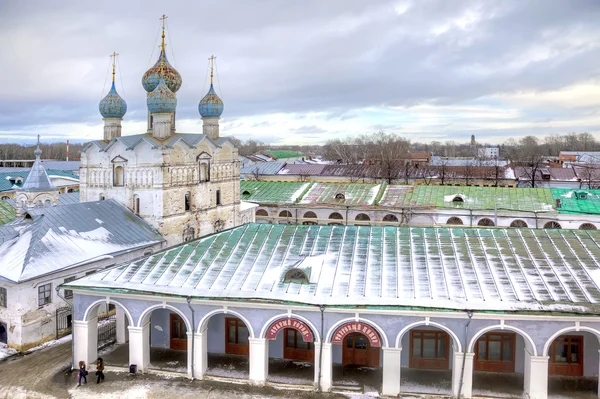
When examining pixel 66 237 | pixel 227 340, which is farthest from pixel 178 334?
pixel 66 237

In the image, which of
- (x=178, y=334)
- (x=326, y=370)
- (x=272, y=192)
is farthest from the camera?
(x=272, y=192)

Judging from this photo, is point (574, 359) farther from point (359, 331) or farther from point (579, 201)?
point (579, 201)

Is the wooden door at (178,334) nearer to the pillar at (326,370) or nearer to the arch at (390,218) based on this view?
the pillar at (326,370)

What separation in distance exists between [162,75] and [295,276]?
1907cm

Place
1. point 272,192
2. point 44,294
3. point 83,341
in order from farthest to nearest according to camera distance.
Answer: point 272,192
point 44,294
point 83,341

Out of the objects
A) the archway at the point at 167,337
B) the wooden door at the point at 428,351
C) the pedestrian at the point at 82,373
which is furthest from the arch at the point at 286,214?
the pedestrian at the point at 82,373

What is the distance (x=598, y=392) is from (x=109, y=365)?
17.3m

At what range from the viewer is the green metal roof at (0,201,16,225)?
1252 inches

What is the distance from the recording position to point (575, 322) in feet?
55.5

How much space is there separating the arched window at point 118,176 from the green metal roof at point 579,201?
29470 millimetres

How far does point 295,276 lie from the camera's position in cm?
1920

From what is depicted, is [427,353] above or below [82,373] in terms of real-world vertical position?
above

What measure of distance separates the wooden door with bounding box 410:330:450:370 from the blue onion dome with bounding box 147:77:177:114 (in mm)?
19530

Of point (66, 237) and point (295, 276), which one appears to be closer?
point (295, 276)
